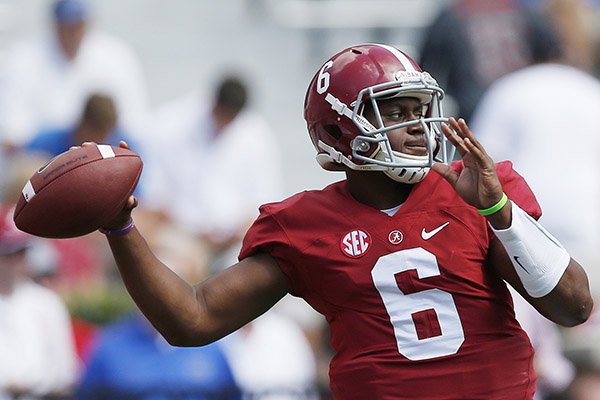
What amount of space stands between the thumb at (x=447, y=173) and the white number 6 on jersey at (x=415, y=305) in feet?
0.76

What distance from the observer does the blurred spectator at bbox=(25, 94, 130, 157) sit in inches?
309

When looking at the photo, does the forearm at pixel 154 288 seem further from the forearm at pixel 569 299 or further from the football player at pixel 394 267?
the forearm at pixel 569 299

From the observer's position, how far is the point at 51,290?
7.21m

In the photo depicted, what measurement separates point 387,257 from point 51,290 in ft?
12.4

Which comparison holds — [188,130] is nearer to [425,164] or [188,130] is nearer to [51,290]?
[51,290]

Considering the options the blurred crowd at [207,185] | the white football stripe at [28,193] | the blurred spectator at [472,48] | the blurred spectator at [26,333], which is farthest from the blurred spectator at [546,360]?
the white football stripe at [28,193]

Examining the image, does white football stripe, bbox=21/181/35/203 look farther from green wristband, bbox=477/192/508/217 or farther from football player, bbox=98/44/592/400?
green wristband, bbox=477/192/508/217

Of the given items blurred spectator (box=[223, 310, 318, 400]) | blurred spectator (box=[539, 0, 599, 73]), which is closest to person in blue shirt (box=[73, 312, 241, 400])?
blurred spectator (box=[223, 310, 318, 400])

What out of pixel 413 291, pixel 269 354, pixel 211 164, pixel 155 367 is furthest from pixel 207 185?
pixel 413 291

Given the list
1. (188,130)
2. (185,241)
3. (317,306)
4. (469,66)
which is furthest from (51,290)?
(317,306)

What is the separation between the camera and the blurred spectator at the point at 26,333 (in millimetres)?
6203

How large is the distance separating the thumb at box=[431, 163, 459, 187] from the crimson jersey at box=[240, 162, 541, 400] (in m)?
0.15

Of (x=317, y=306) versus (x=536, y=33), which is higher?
(x=317, y=306)

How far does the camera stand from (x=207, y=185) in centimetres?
859
